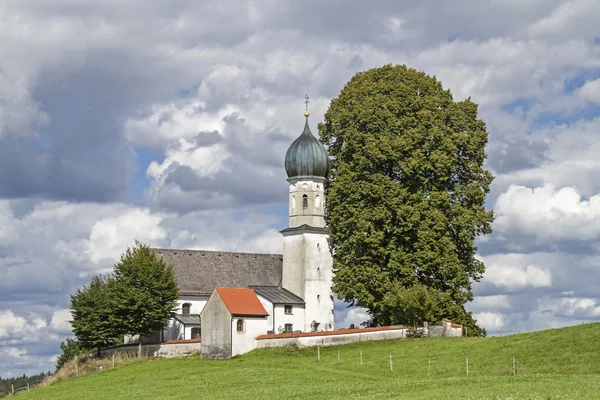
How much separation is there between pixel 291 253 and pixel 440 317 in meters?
14.7

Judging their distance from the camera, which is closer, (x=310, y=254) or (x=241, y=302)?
(x=241, y=302)

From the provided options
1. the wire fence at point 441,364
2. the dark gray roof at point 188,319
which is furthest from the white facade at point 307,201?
the wire fence at point 441,364

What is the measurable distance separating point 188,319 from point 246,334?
385 inches

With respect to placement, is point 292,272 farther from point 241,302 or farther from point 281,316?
point 241,302

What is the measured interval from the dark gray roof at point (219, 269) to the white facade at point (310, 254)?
302 centimetres

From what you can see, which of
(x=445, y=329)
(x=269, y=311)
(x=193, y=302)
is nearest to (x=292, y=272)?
(x=269, y=311)

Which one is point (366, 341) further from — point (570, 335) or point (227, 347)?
point (570, 335)

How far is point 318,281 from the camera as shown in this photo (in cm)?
6781

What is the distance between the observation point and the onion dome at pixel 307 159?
67750 mm

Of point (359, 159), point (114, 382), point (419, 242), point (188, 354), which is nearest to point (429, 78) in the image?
point (359, 159)

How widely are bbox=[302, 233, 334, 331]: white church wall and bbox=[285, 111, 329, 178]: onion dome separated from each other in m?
4.67

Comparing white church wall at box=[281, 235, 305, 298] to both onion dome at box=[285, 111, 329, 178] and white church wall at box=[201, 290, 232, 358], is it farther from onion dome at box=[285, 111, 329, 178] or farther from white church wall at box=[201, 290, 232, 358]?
white church wall at box=[201, 290, 232, 358]

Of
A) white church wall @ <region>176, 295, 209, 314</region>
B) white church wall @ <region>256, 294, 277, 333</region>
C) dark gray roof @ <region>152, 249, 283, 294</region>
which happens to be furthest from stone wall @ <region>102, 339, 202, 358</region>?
dark gray roof @ <region>152, 249, 283, 294</region>

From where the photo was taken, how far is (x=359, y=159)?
60219 millimetres
